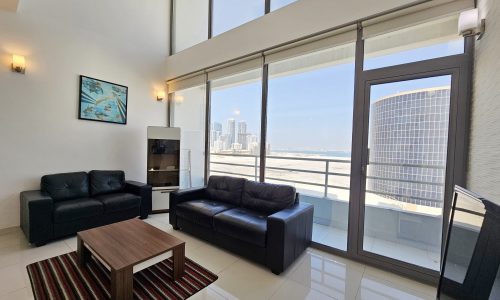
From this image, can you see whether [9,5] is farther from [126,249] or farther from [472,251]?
[472,251]

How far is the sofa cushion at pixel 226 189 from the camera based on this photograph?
317cm

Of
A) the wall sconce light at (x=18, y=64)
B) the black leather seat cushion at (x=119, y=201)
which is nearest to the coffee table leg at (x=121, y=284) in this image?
the black leather seat cushion at (x=119, y=201)

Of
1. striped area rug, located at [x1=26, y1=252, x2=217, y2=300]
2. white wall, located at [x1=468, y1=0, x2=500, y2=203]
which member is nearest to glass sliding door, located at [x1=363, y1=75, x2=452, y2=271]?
white wall, located at [x1=468, y1=0, x2=500, y2=203]

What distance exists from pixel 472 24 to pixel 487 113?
73 cm

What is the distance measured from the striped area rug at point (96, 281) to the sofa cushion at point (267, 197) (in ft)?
3.39

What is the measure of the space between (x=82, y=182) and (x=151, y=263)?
1.99 meters

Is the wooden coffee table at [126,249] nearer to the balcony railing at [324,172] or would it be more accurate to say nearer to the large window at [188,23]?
the balcony railing at [324,172]

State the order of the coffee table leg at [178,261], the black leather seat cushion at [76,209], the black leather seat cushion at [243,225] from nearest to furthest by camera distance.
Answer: the coffee table leg at [178,261]
the black leather seat cushion at [243,225]
the black leather seat cushion at [76,209]

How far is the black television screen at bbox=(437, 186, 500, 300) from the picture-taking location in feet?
2.26

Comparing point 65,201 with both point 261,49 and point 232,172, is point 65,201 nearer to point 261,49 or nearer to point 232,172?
point 232,172

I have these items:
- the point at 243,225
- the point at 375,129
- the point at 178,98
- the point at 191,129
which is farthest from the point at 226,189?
the point at 178,98

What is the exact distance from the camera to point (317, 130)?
3021 millimetres

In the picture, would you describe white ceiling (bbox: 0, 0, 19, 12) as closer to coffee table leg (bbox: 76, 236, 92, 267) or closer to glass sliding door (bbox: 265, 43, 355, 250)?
coffee table leg (bbox: 76, 236, 92, 267)

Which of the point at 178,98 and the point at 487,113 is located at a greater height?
the point at 178,98
